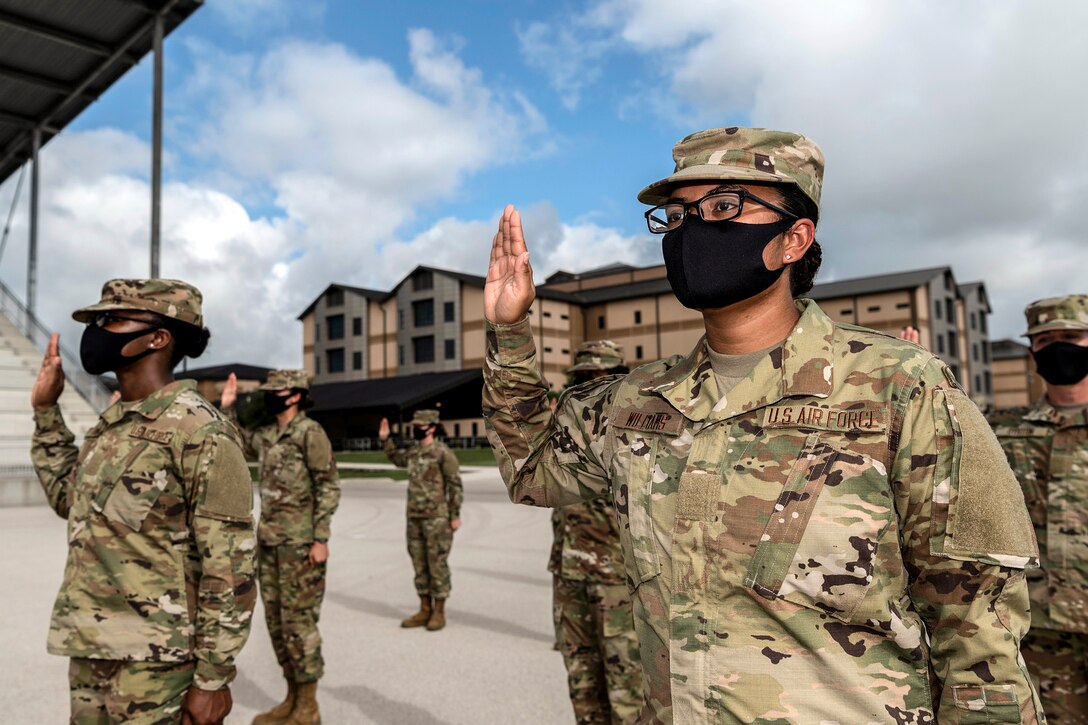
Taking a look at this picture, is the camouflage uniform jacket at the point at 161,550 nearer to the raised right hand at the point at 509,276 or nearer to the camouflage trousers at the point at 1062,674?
the raised right hand at the point at 509,276

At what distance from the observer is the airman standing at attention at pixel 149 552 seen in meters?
2.97

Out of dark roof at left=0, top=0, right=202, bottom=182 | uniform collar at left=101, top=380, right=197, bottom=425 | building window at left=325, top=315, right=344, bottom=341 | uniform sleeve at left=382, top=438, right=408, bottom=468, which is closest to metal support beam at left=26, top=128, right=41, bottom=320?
dark roof at left=0, top=0, right=202, bottom=182

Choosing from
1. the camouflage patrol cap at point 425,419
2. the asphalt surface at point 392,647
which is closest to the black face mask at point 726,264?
the asphalt surface at point 392,647

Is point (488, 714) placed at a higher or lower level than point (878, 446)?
lower

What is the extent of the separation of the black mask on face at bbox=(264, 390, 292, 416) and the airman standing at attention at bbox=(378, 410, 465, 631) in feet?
6.05

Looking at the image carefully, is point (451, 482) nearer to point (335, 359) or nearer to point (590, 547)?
point (590, 547)

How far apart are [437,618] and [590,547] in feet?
10.9

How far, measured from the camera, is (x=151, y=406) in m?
3.23

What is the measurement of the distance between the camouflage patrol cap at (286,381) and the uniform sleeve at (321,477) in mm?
418

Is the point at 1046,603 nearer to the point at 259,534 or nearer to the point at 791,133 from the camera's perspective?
the point at 791,133

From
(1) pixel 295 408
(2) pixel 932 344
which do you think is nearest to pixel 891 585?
(1) pixel 295 408

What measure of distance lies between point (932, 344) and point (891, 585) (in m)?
43.1

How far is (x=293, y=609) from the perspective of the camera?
5133mm

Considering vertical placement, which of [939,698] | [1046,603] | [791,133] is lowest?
[1046,603]
